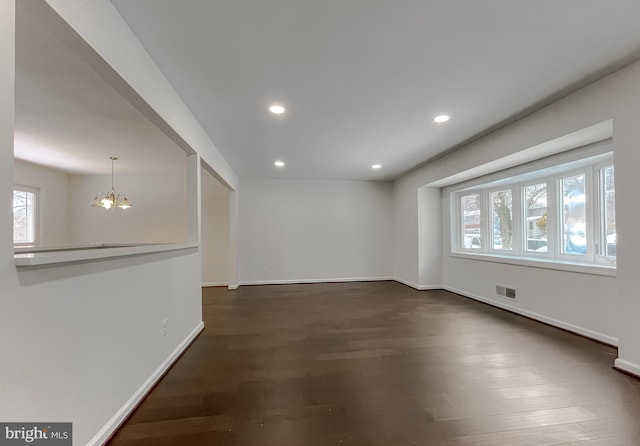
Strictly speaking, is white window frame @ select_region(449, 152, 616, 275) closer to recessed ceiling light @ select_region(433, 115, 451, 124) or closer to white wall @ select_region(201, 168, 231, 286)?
recessed ceiling light @ select_region(433, 115, 451, 124)

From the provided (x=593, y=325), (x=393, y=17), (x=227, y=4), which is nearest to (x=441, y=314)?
(x=593, y=325)

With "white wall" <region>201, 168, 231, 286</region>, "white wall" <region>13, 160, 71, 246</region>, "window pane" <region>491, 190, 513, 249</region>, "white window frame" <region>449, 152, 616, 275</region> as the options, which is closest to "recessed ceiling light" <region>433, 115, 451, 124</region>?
"white window frame" <region>449, 152, 616, 275</region>

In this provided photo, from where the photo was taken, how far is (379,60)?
192 centimetres

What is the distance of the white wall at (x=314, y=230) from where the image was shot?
604 centimetres

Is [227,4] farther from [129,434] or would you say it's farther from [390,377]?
[390,377]

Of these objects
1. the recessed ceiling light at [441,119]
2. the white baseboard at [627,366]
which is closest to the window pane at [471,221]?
the recessed ceiling light at [441,119]

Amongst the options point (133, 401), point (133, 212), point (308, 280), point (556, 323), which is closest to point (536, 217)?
point (556, 323)

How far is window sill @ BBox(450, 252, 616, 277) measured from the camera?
8.90 feet

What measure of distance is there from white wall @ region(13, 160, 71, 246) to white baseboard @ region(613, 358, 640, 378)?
321 inches

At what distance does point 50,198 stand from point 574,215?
340 inches

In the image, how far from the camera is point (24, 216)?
190 inches

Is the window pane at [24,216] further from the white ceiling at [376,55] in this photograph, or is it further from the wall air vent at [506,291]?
the wall air vent at [506,291]

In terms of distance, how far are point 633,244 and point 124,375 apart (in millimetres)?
3793

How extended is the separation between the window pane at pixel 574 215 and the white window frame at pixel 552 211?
0.13 ft
